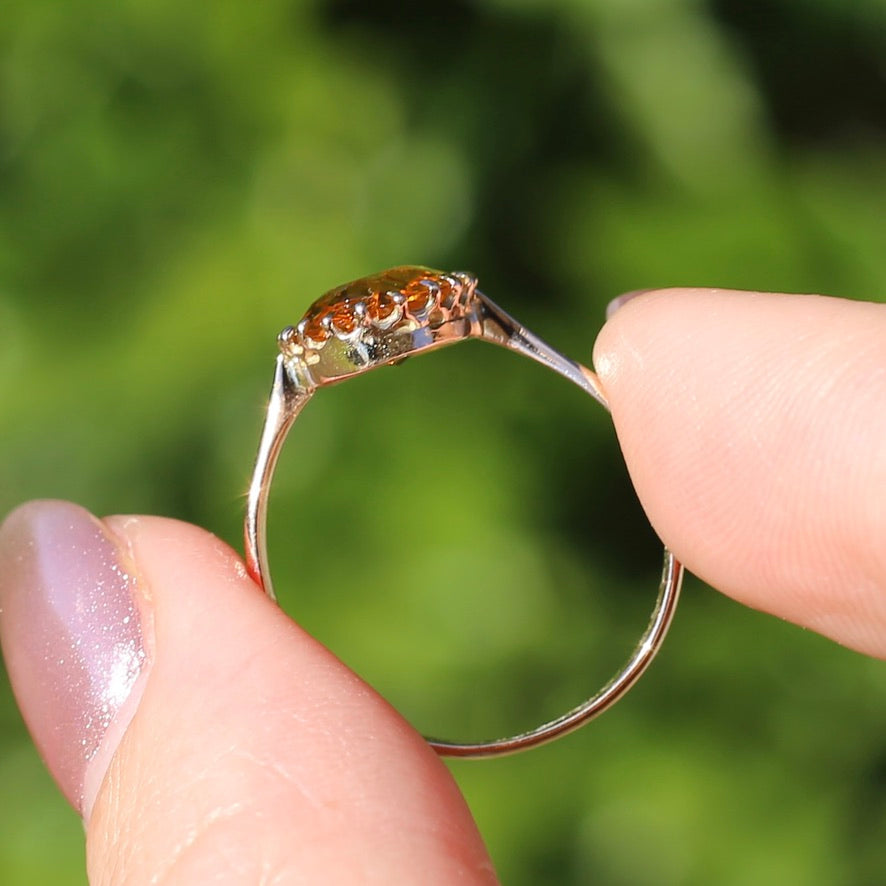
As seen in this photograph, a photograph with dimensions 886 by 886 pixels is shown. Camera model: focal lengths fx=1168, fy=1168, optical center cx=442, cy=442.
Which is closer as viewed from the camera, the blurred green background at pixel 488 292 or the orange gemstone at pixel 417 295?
the orange gemstone at pixel 417 295

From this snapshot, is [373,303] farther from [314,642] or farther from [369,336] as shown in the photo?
[314,642]

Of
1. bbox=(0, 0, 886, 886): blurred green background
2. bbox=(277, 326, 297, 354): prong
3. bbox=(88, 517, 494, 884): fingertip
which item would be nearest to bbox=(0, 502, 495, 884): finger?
bbox=(88, 517, 494, 884): fingertip

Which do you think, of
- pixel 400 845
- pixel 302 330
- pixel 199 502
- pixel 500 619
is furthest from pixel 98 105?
pixel 400 845

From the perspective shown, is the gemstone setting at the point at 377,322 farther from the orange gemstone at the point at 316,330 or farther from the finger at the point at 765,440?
the finger at the point at 765,440

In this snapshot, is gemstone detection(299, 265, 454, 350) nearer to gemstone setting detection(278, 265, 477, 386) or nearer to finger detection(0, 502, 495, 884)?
gemstone setting detection(278, 265, 477, 386)

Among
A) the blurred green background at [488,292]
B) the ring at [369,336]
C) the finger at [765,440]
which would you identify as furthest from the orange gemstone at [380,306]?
the blurred green background at [488,292]

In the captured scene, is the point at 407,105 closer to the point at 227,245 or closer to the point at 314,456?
the point at 227,245
